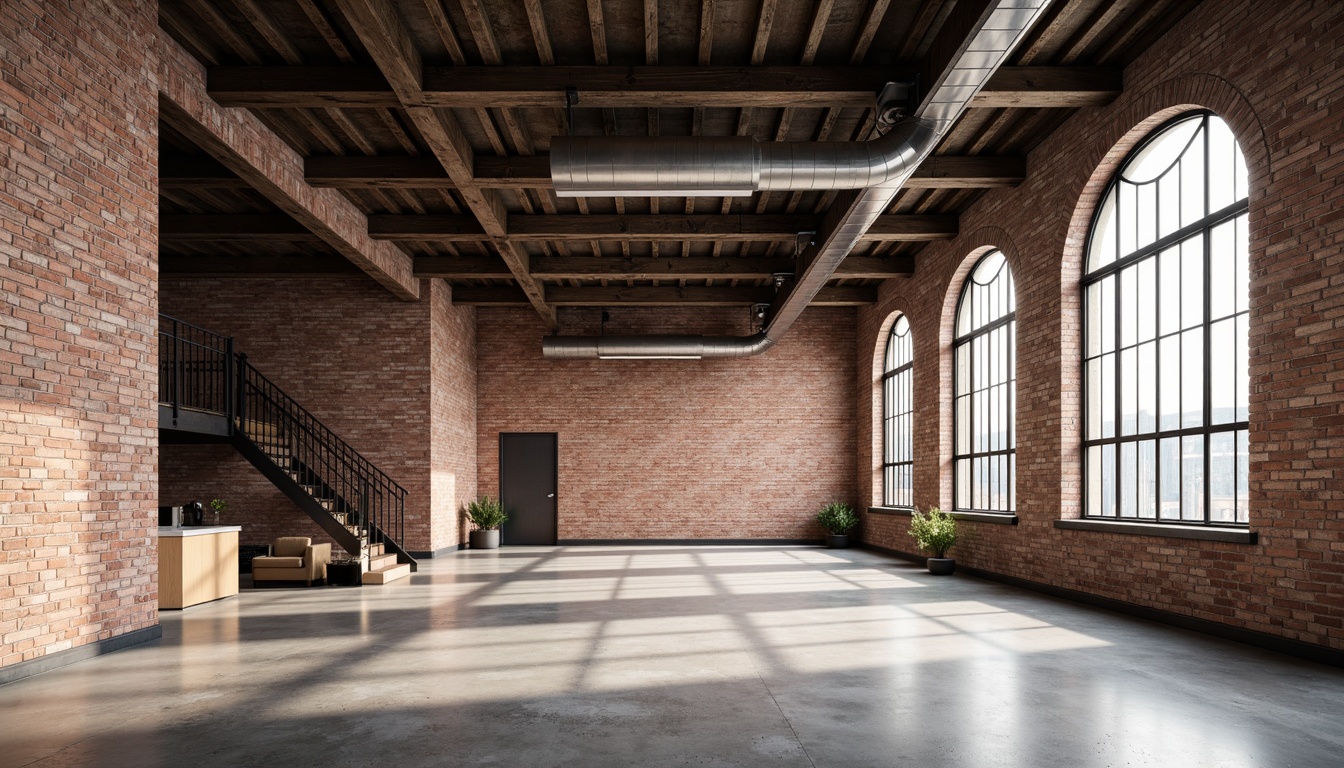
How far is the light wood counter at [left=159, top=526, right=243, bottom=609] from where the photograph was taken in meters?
8.62

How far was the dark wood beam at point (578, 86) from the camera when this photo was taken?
23.1 feet

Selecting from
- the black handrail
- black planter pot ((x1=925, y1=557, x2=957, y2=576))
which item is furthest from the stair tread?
black planter pot ((x1=925, y1=557, x2=957, y2=576))

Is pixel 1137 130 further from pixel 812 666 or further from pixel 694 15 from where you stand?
pixel 812 666

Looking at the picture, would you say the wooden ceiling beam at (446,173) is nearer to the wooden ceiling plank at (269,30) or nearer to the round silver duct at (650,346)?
the wooden ceiling plank at (269,30)

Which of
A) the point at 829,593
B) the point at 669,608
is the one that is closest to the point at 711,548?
the point at 829,593

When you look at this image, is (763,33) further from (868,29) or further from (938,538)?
(938,538)

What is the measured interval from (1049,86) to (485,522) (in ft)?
40.6

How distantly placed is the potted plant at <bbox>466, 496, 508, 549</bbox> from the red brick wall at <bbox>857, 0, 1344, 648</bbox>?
9.99 meters

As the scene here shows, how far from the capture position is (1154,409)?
307 inches

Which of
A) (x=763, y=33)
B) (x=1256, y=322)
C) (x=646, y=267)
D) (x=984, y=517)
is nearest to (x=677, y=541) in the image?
(x=646, y=267)

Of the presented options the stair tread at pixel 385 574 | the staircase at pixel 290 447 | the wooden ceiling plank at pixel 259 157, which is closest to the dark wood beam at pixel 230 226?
the wooden ceiling plank at pixel 259 157

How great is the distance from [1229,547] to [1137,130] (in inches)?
147

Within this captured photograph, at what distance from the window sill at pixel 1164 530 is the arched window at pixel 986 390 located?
78.1 inches

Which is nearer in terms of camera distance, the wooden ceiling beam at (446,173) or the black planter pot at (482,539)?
the wooden ceiling beam at (446,173)
